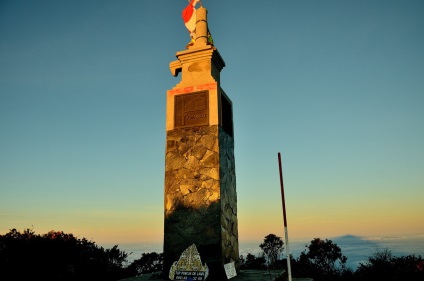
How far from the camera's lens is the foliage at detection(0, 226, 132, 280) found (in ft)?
32.9

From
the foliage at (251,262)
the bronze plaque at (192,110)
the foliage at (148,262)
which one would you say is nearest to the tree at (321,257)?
the foliage at (251,262)

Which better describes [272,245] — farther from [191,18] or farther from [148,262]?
[191,18]

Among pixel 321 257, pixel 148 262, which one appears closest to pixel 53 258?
pixel 148 262

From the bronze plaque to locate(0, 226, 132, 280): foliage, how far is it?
23.4 feet

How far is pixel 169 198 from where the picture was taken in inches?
302

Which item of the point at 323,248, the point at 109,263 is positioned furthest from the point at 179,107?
the point at 323,248

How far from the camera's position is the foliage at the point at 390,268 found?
26.7ft

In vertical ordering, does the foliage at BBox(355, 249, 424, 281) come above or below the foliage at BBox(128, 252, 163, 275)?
above

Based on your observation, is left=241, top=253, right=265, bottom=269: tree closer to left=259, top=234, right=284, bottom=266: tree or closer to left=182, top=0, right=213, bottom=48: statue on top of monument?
left=259, top=234, right=284, bottom=266: tree

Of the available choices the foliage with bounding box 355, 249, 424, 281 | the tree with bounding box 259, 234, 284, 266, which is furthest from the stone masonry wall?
the tree with bounding box 259, 234, 284, 266

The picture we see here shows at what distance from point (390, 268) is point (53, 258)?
37.9ft

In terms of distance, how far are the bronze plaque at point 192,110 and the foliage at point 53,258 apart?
714 centimetres

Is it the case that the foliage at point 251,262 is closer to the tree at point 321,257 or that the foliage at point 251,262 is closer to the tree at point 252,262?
the tree at point 252,262

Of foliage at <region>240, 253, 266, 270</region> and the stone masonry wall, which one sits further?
foliage at <region>240, 253, 266, 270</region>
